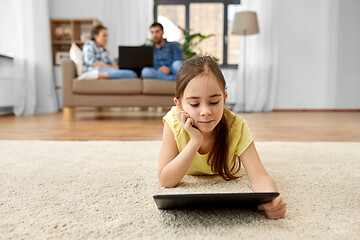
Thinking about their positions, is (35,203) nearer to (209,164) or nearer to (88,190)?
(88,190)

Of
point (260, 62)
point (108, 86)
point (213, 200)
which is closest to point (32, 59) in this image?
point (108, 86)

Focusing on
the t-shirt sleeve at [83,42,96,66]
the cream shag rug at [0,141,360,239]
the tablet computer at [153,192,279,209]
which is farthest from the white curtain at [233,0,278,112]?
the tablet computer at [153,192,279,209]

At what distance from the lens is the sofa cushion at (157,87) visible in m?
2.97

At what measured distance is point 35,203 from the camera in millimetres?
714

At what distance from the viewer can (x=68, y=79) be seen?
2.94 meters

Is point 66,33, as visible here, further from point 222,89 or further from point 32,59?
point 222,89

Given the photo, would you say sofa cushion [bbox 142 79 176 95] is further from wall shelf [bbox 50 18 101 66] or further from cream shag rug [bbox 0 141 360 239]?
wall shelf [bbox 50 18 101 66]

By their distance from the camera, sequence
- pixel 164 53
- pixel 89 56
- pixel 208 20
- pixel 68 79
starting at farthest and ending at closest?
pixel 208 20 < pixel 164 53 < pixel 89 56 < pixel 68 79

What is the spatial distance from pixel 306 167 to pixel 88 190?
29.8 inches

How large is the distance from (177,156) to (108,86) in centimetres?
232

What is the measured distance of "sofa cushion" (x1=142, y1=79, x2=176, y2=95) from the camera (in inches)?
117

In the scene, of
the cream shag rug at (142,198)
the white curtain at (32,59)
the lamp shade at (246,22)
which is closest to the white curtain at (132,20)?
the white curtain at (32,59)

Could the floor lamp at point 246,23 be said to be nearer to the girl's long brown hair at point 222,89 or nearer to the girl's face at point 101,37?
the girl's face at point 101,37

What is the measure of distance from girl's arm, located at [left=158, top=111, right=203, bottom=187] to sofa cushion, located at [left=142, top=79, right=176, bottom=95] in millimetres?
2141
